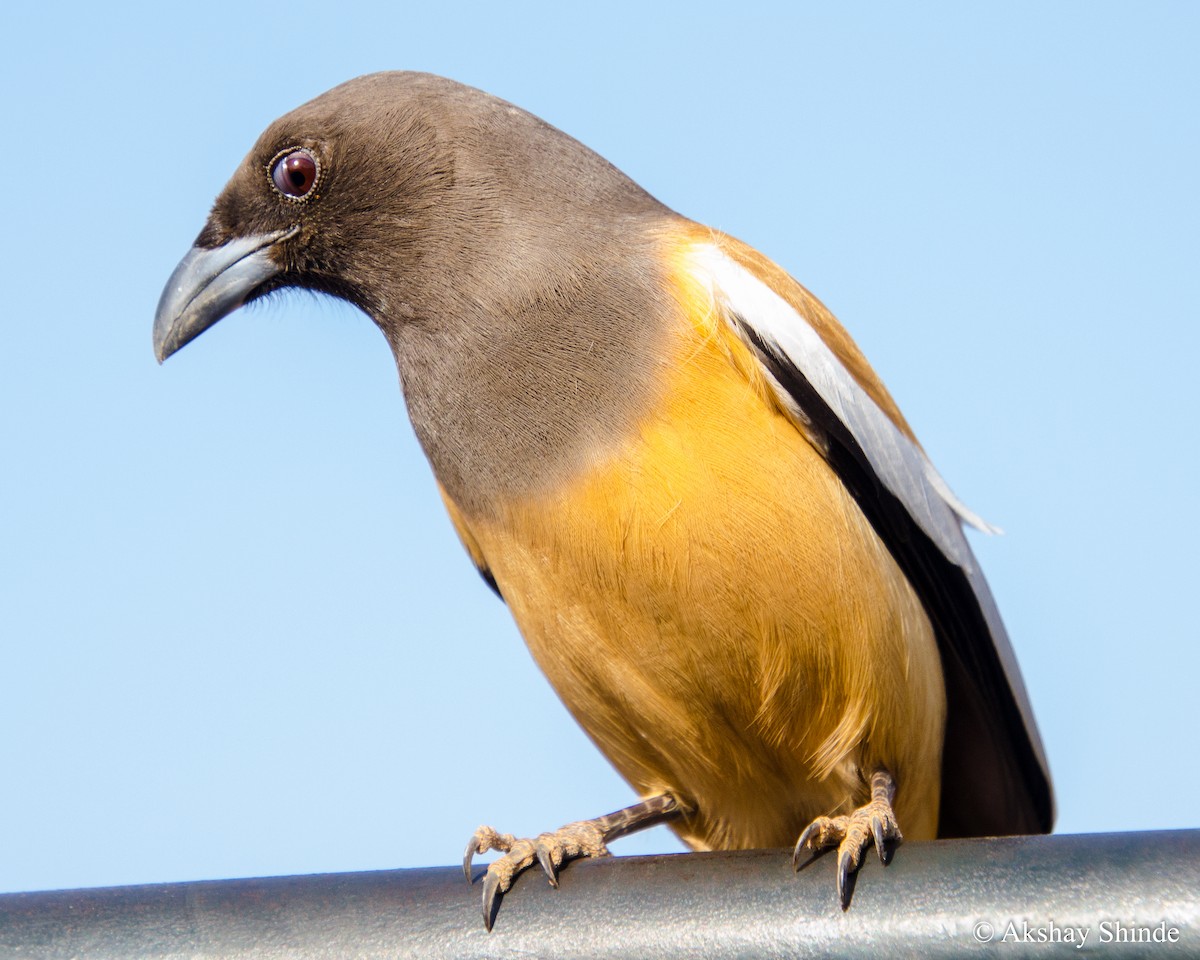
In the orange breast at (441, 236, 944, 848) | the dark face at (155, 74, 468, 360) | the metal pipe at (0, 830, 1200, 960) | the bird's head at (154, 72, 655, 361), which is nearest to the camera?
the metal pipe at (0, 830, 1200, 960)

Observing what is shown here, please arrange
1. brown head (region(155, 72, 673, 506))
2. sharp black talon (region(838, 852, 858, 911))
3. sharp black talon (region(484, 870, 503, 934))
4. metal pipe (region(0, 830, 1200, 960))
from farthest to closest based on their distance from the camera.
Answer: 1. brown head (region(155, 72, 673, 506))
2. sharp black talon (region(484, 870, 503, 934))
3. sharp black talon (region(838, 852, 858, 911))
4. metal pipe (region(0, 830, 1200, 960))

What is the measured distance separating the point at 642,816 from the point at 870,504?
1187mm

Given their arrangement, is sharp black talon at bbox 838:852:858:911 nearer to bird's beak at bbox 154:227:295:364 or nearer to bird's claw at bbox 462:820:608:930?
bird's claw at bbox 462:820:608:930

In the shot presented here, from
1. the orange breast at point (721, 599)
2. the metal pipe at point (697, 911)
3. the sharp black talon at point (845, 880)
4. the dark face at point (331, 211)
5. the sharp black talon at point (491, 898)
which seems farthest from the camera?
the dark face at point (331, 211)

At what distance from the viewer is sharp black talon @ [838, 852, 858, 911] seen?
275 cm

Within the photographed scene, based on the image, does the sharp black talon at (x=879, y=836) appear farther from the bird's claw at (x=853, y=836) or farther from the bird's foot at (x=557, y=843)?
the bird's foot at (x=557, y=843)

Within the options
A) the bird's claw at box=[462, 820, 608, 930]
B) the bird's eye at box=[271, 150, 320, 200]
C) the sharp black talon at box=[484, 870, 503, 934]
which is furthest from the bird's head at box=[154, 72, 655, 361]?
Answer: the sharp black talon at box=[484, 870, 503, 934]

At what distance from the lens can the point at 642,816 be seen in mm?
4426

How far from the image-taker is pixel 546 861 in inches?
146

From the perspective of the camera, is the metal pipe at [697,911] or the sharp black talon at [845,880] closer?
the metal pipe at [697,911]

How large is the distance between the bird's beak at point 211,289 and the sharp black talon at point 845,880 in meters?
2.73

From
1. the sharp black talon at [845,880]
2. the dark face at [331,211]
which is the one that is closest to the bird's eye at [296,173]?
the dark face at [331,211]

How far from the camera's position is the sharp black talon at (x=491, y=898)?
9.38ft

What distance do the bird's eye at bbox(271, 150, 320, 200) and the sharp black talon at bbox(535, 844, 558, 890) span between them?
2213 millimetres
